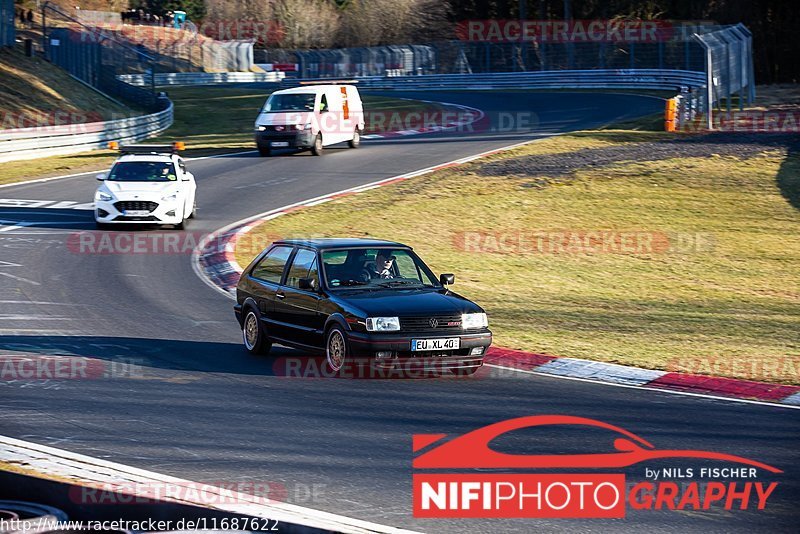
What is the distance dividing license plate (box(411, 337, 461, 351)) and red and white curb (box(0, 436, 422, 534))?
4.01 m

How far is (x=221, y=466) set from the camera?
8297mm

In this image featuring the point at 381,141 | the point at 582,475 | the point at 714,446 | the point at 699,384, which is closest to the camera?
the point at 582,475

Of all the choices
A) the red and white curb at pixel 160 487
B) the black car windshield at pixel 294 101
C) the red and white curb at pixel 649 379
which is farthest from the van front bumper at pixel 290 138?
the red and white curb at pixel 160 487

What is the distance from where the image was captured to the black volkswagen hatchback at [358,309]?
1148cm

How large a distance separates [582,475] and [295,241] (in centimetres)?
623

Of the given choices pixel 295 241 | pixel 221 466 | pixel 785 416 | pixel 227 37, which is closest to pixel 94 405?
pixel 221 466

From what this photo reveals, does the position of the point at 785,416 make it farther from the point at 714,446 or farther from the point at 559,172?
the point at 559,172

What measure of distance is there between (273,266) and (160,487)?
694 centimetres

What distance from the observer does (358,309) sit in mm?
11617

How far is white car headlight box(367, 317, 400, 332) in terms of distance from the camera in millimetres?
11398

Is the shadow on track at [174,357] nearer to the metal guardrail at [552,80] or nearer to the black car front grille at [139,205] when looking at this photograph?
the black car front grille at [139,205]

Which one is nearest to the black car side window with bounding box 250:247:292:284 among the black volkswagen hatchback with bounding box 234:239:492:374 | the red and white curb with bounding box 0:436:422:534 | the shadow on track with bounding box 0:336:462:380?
the black volkswagen hatchback with bounding box 234:239:492:374

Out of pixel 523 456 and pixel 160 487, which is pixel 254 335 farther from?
pixel 160 487

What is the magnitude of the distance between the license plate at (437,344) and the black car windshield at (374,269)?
116 cm
